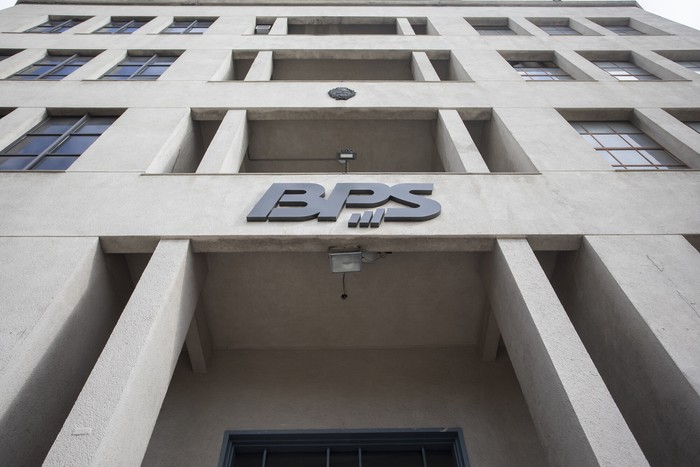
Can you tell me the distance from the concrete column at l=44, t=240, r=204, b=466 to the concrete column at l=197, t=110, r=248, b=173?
7.53 feet

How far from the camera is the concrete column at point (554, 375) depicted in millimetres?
4066

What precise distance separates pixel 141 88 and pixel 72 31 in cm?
760

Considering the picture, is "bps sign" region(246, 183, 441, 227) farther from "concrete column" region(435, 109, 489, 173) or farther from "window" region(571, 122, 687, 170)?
"window" region(571, 122, 687, 170)

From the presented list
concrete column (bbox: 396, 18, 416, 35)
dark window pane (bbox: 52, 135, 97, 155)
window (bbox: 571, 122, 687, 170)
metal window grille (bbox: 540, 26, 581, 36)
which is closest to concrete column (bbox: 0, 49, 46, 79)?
dark window pane (bbox: 52, 135, 97, 155)

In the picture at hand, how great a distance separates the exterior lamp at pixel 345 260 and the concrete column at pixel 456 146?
3251 mm

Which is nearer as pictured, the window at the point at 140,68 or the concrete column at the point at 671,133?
the concrete column at the point at 671,133

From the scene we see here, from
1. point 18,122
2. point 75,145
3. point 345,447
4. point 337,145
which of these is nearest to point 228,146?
point 337,145

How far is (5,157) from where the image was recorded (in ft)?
27.9

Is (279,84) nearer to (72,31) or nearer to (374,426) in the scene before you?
(374,426)

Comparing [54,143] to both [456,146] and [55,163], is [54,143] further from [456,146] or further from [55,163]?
[456,146]

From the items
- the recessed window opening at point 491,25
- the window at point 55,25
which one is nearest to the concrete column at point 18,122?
the window at point 55,25

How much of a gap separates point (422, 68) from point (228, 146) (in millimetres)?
7103

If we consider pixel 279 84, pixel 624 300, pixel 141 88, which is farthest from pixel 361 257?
pixel 141 88

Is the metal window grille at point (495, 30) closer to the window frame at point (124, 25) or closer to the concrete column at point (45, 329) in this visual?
the window frame at point (124, 25)
